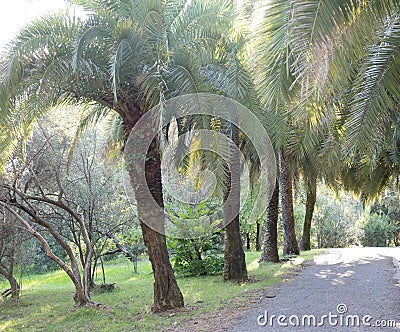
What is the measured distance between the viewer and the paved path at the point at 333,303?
6.67 m

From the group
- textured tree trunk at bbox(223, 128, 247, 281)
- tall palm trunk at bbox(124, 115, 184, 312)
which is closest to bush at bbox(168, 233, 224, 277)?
textured tree trunk at bbox(223, 128, 247, 281)

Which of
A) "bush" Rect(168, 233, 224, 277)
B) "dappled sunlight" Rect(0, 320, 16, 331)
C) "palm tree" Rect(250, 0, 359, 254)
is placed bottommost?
"dappled sunlight" Rect(0, 320, 16, 331)

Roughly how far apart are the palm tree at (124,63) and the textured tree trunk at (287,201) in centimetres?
841

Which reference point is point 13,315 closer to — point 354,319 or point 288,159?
point 354,319

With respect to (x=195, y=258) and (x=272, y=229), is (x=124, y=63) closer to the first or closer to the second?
(x=195, y=258)

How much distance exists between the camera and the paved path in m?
6.67

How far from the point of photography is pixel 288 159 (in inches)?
643

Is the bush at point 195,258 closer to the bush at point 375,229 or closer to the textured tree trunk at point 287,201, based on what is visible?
the textured tree trunk at point 287,201

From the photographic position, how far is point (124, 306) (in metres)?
10.0

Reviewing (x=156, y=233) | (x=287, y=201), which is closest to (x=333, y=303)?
(x=156, y=233)

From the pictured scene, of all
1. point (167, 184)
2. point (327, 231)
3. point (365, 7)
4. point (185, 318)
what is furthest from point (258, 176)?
point (327, 231)

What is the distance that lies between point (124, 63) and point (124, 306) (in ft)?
18.2

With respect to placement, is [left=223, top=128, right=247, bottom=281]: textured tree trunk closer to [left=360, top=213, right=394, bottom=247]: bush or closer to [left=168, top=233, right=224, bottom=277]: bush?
[left=168, top=233, right=224, bottom=277]: bush

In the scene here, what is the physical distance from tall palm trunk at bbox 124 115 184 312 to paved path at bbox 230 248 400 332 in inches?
73.8
